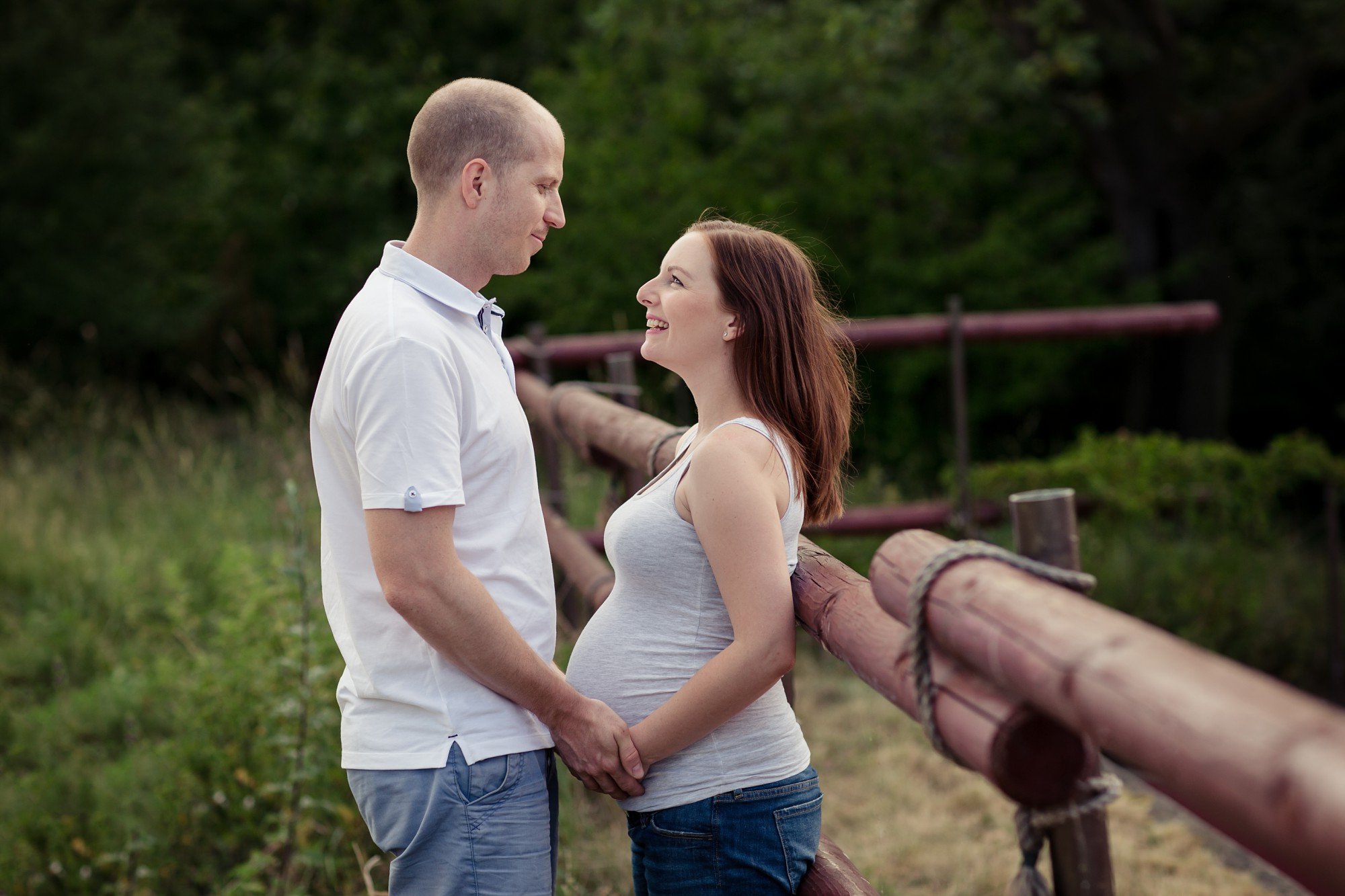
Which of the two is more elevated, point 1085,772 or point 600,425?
point 600,425

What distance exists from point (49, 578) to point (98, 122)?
6.89 m

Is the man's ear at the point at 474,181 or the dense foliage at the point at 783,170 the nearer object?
the man's ear at the point at 474,181

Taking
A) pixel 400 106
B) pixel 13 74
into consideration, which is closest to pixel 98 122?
pixel 13 74

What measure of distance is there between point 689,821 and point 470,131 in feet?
3.42

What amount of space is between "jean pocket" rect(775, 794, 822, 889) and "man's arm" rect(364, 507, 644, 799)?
205mm

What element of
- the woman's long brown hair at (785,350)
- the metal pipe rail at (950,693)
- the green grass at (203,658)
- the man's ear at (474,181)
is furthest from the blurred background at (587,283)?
the metal pipe rail at (950,693)

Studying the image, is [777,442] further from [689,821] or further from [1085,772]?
[1085,772]

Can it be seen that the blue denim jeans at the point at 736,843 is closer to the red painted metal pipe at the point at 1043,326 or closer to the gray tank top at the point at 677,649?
the gray tank top at the point at 677,649

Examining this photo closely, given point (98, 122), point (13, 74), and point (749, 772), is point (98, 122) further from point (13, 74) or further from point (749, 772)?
point (749, 772)

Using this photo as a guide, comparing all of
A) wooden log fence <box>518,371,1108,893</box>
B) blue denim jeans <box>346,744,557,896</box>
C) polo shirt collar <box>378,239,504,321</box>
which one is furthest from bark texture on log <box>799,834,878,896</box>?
polo shirt collar <box>378,239,504,321</box>

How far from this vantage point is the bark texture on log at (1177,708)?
655 mm

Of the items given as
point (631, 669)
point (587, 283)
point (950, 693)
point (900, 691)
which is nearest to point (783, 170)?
point (587, 283)

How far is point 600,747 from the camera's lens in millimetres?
1651

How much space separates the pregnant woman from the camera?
158cm
